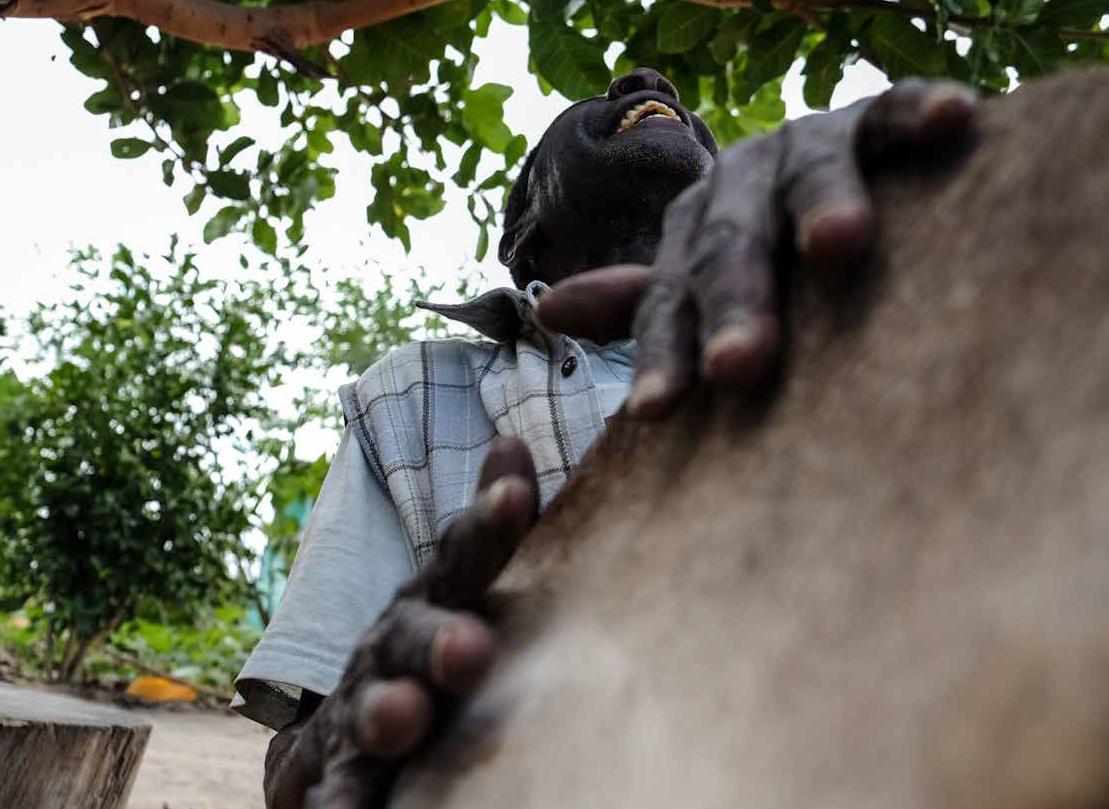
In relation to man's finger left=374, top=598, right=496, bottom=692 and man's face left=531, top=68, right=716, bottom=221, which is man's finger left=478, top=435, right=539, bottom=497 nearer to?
man's finger left=374, top=598, right=496, bottom=692

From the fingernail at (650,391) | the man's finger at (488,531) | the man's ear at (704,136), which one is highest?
the man's ear at (704,136)

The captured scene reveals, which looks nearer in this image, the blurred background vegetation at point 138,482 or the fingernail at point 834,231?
the fingernail at point 834,231

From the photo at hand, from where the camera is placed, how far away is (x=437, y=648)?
2.35ft

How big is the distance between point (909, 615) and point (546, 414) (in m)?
1.19

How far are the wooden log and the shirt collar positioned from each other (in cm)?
123

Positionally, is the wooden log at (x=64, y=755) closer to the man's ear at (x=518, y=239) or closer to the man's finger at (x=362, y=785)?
the man's ear at (x=518, y=239)

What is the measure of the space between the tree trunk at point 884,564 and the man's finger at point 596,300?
8 cm

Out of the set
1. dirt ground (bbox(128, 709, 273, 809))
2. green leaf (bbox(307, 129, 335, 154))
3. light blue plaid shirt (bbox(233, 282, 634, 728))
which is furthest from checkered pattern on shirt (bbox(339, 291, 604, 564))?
dirt ground (bbox(128, 709, 273, 809))

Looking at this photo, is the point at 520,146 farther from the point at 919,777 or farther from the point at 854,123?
the point at 919,777

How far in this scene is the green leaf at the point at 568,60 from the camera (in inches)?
90.9

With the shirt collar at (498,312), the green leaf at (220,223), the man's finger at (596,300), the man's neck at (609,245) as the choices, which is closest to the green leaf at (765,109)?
the man's neck at (609,245)

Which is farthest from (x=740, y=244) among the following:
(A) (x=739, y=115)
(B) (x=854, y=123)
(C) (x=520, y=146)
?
(A) (x=739, y=115)

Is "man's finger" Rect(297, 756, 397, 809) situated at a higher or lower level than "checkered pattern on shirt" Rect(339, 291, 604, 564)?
lower

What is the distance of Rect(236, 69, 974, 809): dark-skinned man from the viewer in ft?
2.17
